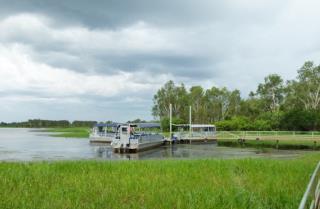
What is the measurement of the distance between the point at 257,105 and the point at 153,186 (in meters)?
79.4

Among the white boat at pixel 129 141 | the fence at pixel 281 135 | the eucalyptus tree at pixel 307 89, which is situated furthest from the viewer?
the eucalyptus tree at pixel 307 89

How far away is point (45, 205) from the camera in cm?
860

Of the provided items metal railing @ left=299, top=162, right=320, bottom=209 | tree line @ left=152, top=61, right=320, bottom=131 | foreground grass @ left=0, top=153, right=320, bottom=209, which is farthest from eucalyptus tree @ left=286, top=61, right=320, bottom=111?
metal railing @ left=299, top=162, right=320, bottom=209

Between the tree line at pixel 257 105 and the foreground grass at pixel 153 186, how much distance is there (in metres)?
51.5

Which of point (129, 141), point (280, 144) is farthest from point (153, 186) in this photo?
point (280, 144)

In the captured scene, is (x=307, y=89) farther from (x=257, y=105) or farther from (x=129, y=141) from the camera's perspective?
(x=129, y=141)

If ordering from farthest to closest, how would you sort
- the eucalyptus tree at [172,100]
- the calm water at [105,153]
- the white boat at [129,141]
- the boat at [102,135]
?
the eucalyptus tree at [172,100] → the boat at [102,135] → the white boat at [129,141] → the calm water at [105,153]

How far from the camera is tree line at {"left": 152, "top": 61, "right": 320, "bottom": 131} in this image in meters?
66.6

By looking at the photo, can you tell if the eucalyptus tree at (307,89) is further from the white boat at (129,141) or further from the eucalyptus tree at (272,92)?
the white boat at (129,141)

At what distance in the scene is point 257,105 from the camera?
87500mm

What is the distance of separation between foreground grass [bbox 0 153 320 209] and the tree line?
169 feet

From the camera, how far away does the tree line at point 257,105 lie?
66.6m

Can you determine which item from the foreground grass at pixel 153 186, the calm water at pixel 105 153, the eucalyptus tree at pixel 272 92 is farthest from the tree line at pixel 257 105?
the foreground grass at pixel 153 186

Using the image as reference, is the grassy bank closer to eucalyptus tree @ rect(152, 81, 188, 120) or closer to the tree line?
the tree line
